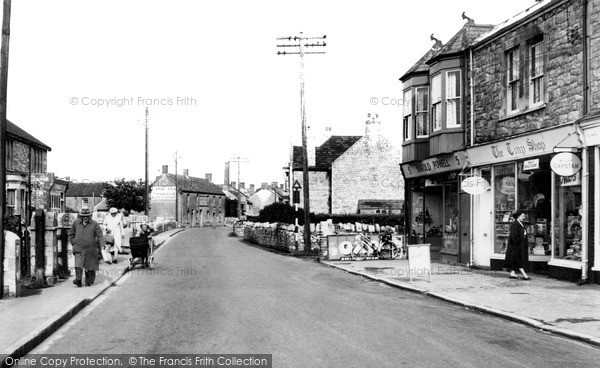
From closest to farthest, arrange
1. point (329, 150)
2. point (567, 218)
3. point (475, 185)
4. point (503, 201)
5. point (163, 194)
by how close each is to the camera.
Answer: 1. point (567, 218)
2. point (475, 185)
3. point (503, 201)
4. point (329, 150)
5. point (163, 194)

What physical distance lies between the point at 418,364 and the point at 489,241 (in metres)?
12.4

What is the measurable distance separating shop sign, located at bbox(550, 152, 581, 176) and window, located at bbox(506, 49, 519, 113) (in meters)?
3.33

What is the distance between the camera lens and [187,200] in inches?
3829

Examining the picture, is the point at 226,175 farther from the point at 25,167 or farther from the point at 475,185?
the point at 475,185

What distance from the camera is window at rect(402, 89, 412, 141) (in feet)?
74.4

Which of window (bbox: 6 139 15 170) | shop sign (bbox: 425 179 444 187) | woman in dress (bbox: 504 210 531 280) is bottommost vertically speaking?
woman in dress (bbox: 504 210 531 280)

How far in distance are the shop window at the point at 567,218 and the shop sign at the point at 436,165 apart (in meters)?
4.43

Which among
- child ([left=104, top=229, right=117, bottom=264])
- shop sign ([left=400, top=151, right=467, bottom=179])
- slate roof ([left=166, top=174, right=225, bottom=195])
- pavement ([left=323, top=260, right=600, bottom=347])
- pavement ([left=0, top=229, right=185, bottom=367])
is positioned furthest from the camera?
slate roof ([left=166, top=174, right=225, bottom=195])

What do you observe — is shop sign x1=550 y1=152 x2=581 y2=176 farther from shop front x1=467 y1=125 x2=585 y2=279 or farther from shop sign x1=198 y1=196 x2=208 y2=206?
shop sign x1=198 y1=196 x2=208 y2=206

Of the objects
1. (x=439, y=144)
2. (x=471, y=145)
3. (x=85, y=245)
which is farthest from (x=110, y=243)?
(x=471, y=145)

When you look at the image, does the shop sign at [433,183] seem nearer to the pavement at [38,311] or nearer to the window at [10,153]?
the pavement at [38,311]

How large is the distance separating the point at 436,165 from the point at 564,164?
24.5 feet

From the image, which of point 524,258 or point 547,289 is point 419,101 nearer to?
point 524,258

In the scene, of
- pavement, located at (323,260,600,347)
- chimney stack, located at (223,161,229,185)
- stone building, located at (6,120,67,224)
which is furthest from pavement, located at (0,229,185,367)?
chimney stack, located at (223,161,229,185)
